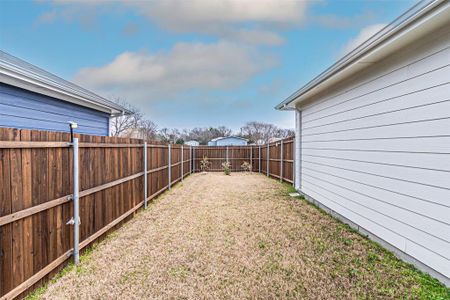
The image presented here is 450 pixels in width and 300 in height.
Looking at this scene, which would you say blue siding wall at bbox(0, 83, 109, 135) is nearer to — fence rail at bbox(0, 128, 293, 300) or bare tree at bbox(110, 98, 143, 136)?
fence rail at bbox(0, 128, 293, 300)

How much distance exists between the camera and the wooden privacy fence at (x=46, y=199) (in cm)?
208

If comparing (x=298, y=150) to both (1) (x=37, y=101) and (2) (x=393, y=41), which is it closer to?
(2) (x=393, y=41)

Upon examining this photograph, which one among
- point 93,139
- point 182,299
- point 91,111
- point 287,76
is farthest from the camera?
point 287,76

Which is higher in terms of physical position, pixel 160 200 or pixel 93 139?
pixel 93 139

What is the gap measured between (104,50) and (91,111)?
5.73 metres

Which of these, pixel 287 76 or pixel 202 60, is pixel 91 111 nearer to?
pixel 202 60

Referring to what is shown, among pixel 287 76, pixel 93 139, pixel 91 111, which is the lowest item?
pixel 93 139

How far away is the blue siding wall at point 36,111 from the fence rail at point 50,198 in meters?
1.55

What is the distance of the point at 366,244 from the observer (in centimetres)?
362

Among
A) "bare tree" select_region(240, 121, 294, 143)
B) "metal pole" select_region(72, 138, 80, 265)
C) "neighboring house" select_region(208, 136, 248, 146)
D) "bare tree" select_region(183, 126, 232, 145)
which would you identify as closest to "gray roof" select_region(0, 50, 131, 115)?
"metal pole" select_region(72, 138, 80, 265)

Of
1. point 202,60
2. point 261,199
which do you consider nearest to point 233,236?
point 261,199

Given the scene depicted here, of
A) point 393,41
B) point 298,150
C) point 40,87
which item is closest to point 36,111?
point 40,87

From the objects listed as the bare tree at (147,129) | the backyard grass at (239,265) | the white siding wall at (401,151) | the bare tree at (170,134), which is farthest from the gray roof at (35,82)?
the bare tree at (170,134)

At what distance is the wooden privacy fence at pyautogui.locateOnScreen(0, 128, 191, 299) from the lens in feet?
6.82
